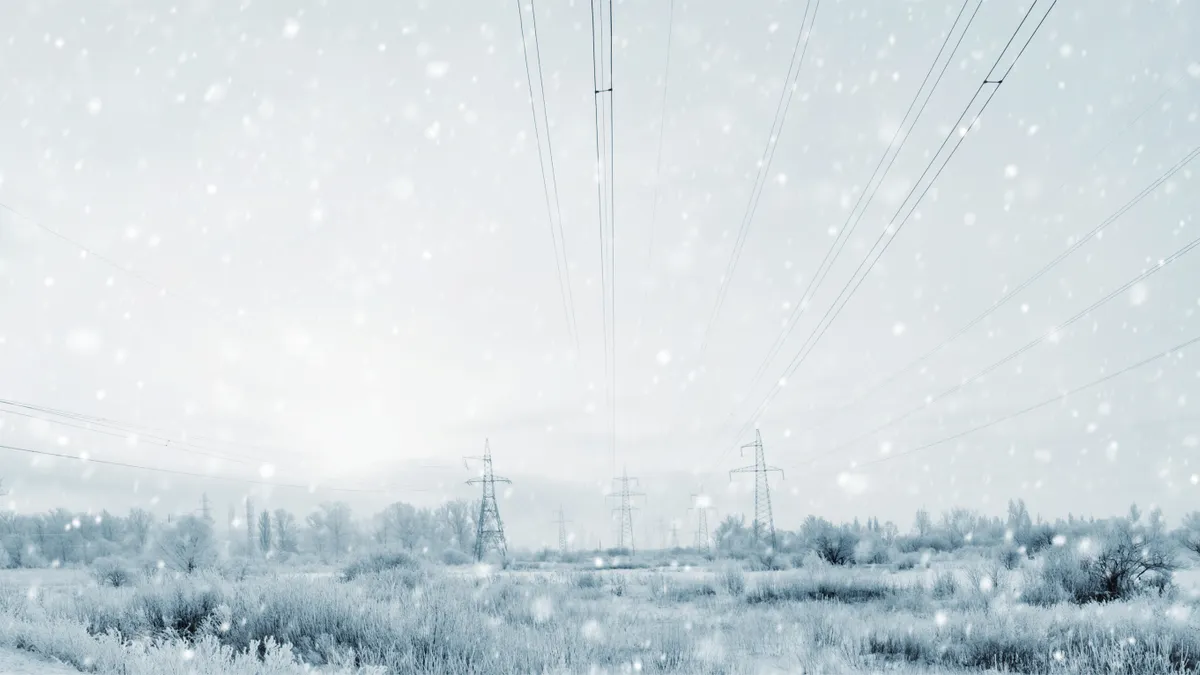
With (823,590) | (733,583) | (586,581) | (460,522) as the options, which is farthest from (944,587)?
(460,522)

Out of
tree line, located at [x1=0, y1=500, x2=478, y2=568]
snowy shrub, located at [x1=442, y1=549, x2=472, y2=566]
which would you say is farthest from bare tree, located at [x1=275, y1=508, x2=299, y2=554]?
snowy shrub, located at [x1=442, y1=549, x2=472, y2=566]

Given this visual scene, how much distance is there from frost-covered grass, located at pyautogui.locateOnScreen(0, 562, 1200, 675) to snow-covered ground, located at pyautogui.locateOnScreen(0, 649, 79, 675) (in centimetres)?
15

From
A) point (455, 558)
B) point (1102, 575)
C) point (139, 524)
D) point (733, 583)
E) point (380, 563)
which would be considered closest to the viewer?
Result: point (1102, 575)

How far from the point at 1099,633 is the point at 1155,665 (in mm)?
1568

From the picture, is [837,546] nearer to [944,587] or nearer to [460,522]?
[944,587]

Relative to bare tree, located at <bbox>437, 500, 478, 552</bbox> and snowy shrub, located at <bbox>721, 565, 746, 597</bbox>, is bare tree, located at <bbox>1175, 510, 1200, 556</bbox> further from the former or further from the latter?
bare tree, located at <bbox>437, 500, 478, 552</bbox>

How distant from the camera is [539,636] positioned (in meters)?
9.79

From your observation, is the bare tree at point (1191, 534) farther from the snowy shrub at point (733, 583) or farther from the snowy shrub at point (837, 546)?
the snowy shrub at point (733, 583)

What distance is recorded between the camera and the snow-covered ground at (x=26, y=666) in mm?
7512

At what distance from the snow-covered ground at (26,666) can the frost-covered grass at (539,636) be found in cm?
15

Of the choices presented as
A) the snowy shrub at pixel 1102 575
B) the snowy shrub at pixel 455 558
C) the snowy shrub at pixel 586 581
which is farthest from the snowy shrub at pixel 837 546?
the snowy shrub at pixel 455 558

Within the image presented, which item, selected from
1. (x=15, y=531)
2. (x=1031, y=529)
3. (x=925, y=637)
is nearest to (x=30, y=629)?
(x=925, y=637)

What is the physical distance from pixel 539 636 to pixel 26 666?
18.8ft

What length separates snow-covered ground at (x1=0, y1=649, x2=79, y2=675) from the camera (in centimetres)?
751
